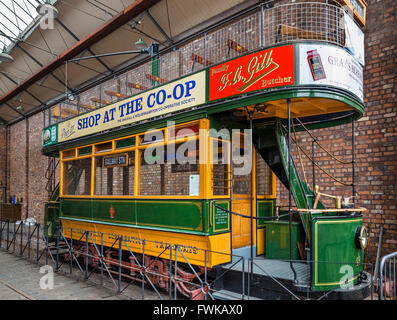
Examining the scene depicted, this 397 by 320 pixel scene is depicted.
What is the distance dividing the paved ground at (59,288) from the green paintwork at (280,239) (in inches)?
85.2

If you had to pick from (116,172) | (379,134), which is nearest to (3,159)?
(116,172)

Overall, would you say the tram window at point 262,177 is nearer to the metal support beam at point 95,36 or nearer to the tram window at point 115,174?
the tram window at point 115,174

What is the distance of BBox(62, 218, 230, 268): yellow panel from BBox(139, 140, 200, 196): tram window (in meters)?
0.75

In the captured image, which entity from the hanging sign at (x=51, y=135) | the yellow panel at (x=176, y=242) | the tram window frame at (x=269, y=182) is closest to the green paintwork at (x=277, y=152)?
the tram window frame at (x=269, y=182)

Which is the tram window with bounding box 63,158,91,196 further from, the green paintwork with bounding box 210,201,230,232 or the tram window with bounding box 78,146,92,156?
the green paintwork with bounding box 210,201,230,232

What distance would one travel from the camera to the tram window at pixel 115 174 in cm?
674

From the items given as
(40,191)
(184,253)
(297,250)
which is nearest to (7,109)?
(40,191)

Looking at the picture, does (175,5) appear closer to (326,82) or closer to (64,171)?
(64,171)

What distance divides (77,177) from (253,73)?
5.97 m

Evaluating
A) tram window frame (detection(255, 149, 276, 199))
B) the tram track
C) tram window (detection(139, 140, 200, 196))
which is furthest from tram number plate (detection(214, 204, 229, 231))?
the tram track

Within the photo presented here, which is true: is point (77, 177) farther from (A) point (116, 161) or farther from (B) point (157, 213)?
(B) point (157, 213)

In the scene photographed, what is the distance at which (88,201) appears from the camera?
7711 mm

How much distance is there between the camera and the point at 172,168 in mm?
7238

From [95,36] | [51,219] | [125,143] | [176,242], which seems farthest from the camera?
[95,36]
